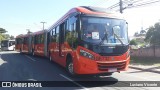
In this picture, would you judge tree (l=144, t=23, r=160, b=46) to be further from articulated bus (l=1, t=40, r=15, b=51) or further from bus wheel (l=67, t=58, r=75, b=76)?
articulated bus (l=1, t=40, r=15, b=51)

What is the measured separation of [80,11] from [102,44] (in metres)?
1.76

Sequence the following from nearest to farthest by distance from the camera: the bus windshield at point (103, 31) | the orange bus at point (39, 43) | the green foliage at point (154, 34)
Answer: the bus windshield at point (103, 31)
the orange bus at point (39, 43)
the green foliage at point (154, 34)

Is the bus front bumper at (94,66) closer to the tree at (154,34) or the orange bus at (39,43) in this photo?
the orange bus at (39,43)

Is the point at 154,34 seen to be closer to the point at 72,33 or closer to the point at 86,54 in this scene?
the point at 72,33

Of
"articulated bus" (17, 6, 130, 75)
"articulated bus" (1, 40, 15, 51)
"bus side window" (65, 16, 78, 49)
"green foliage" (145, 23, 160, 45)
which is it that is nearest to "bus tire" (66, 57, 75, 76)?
"articulated bus" (17, 6, 130, 75)

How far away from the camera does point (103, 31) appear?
37.7 ft

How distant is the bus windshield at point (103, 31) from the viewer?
11.3 m

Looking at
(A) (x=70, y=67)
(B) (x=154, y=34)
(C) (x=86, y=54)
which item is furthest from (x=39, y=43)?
(C) (x=86, y=54)

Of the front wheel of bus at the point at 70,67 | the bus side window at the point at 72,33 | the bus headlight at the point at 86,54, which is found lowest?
the front wheel of bus at the point at 70,67

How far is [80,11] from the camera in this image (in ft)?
38.2

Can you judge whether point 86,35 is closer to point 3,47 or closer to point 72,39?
point 72,39

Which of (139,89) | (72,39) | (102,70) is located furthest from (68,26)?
(139,89)

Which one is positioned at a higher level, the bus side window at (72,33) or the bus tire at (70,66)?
the bus side window at (72,33)

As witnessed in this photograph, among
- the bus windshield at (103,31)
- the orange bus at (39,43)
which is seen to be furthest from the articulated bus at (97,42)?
the orange bus at (39,43)
